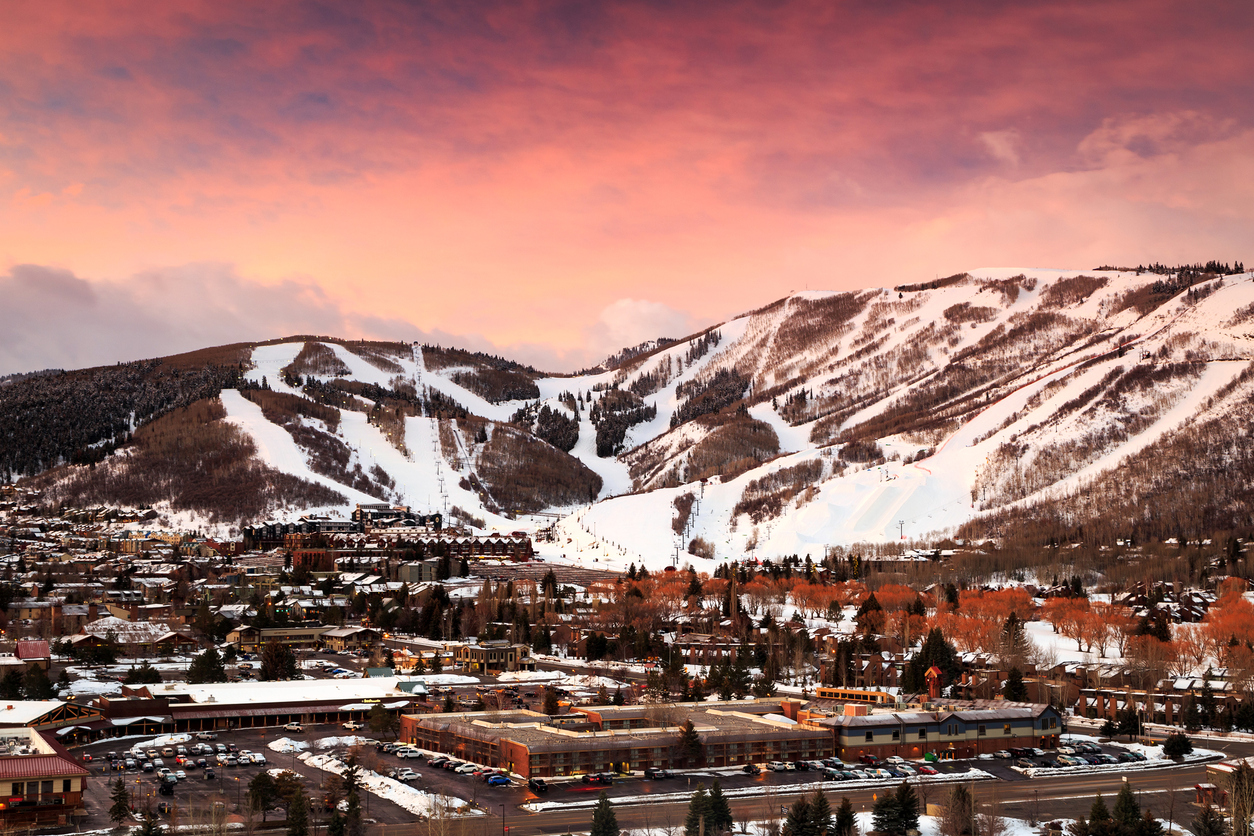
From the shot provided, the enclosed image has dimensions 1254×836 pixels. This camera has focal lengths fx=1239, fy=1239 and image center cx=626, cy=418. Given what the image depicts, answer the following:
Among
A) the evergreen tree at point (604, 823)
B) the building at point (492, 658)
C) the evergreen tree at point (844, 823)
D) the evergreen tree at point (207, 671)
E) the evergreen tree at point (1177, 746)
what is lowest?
the evergreen tree at point (1177, 746)

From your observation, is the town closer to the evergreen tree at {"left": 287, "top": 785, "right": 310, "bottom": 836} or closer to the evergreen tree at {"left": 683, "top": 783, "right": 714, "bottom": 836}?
the evergreen tree at {"left": 683, "top": 783, "right": 714, "bottom": 836}

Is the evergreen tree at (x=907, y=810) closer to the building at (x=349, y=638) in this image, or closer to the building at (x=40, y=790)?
the building at (x=40, y=790)

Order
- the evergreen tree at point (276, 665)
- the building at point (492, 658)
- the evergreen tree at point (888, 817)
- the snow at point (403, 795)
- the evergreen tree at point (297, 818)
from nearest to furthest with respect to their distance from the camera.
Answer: the evergreen tree at point (297, 818), the evergreen tree at point (888, 817), the snow at point (403, 795), the evergreen tree at point (276, 665), the building at point (492, 658)

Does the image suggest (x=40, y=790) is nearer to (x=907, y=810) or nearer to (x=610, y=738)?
(x=610, y=738)

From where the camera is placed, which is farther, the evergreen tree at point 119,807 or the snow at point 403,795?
the snow at point 403,795

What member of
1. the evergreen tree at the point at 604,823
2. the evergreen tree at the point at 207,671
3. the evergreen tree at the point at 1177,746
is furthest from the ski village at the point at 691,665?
the evergreen tree at the point at 1177,746

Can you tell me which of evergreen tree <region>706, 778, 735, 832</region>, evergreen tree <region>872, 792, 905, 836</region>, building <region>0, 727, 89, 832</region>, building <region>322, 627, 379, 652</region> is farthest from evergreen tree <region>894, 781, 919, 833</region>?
building <region>322, 627, 379, 652</region>

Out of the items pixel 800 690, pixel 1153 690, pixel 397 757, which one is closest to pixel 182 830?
pixel 397 757
